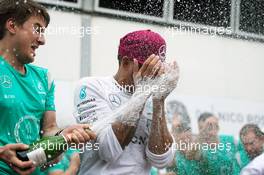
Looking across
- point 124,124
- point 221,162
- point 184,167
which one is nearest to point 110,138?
point 124,124

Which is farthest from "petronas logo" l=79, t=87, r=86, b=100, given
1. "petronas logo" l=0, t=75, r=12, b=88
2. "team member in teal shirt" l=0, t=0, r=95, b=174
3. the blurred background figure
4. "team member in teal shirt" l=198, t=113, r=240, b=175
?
the blurred background figure

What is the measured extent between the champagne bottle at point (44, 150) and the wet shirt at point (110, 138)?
0.22 metres

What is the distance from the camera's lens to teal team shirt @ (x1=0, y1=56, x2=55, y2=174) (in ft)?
6.50

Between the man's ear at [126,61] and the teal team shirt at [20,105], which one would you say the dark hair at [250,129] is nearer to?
the man's ear at [126,61]

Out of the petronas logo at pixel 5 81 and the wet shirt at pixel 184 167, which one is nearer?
the petronas logo at pixel 5 81

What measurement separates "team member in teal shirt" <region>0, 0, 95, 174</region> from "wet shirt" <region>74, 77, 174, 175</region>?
0.12 metres

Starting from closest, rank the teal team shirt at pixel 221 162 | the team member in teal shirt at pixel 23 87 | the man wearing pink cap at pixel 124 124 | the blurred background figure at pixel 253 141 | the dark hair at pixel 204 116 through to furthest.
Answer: the team member in teal shirt at pixel 23 87 → the man wearing pink cap at pixel 124 124 → the teal team shirt at pixel 221 162 → the blurred background figure at pixel 253 141 → the dark hair at pixel 204 116

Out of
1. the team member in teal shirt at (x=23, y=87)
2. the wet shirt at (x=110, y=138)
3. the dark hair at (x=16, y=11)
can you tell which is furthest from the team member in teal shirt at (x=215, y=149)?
the dark hair at (x=16, y=11)

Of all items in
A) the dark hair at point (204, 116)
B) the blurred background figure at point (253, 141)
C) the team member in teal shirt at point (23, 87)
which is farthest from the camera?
the dark hair at point (204, 116)

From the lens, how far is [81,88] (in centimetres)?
225

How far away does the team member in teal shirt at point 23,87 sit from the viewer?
197 centimetres

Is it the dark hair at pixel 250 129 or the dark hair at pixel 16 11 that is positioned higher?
the dark hair at pixel 16 11

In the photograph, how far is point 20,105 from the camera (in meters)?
2.00

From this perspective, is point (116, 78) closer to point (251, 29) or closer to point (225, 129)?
point (225, 129)
